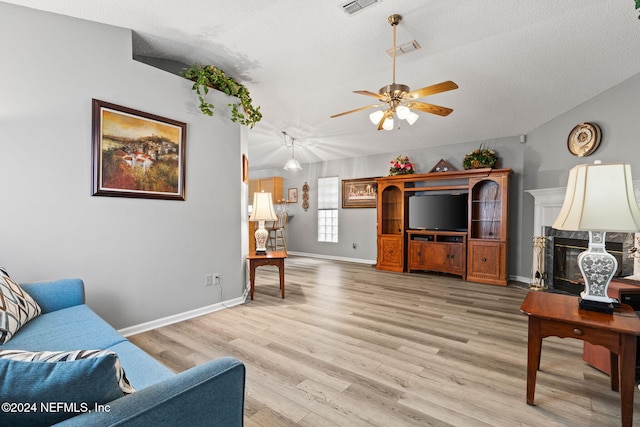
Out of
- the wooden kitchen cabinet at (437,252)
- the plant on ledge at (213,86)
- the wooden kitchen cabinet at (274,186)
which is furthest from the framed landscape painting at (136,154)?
the wooden kitchen cabinet at (274,186)

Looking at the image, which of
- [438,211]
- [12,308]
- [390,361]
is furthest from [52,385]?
[438,211]

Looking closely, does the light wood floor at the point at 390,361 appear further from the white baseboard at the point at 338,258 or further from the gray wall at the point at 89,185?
the white baseboard at the point at 338,258

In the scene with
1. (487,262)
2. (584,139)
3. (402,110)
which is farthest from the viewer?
(487,262)

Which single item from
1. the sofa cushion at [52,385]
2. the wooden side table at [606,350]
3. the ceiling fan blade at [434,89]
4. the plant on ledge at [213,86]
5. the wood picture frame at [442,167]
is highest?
the plant on ledge at [213,86]

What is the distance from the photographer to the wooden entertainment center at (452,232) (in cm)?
483

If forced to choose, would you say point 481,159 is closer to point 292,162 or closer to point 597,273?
point 292,162

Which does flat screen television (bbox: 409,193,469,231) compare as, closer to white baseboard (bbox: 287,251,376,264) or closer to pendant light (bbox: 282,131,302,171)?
white baseboard (bbox: 287,251,376,264)

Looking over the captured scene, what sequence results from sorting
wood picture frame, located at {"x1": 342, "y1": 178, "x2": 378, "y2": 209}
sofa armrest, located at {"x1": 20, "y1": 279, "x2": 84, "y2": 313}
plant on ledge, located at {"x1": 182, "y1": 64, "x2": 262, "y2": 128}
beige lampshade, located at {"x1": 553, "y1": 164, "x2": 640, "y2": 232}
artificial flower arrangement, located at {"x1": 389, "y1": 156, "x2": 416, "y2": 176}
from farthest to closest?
1. wood picture frame, located at {"x1": 342, "y1": 178, "x2": 378, "y2": 209}
2. artificial flower arrangement, located at {"x1": 389, "y1": 156, "x2": 416, "y2": 176}
3. plant on ledge, located at {"x1": 182, "y1": 64, "x2": 262, "y2": 128}
4. sofa armrest, located at {"x1": 20, "y1": 279, "x2": 84, "y2": 313}
5. beige lampshade, located at {"x1": 553, "y1": 164, "x2": 640, "y2": 232}

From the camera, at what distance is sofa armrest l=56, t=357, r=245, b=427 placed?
2.34 feet

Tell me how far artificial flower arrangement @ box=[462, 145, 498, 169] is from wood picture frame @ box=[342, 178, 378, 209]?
1929mm

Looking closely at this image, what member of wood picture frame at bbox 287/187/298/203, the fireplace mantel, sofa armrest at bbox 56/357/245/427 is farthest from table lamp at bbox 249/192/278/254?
wood picture frame at bbox 287/187/298/203

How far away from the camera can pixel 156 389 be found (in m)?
0.80

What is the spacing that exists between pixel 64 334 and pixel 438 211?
5.44 m

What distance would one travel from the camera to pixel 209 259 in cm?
337
